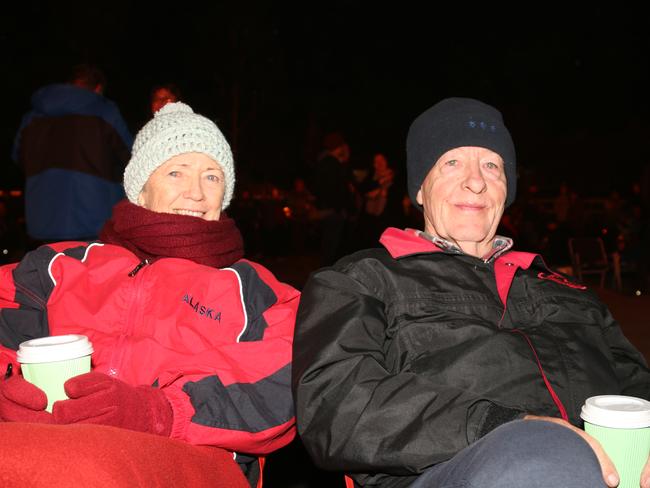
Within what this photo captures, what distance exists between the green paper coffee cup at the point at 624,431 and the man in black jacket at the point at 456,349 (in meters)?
0.03

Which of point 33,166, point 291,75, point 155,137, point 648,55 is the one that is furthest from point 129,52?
point 155,137

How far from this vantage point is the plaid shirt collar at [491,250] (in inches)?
94.4

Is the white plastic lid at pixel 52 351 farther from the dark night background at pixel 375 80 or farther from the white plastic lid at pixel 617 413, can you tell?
the dark night background at pixel 375 80

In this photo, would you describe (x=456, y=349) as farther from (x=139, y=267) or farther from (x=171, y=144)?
(x=171, y=144)

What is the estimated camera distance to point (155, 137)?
2592 millimetres

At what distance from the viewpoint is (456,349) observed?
2.08 meters

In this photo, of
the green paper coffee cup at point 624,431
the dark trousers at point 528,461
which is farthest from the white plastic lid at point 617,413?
the dark trousers at point 528,461

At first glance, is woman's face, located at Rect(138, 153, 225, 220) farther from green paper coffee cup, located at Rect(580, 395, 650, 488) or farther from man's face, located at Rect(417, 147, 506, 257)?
green paper coffee cup, located at Rect(580, 395, 650, 488)

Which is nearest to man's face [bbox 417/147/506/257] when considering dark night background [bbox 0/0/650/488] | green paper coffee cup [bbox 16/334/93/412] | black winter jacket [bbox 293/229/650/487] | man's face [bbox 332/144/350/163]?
black winter jacket [bbox 293/229/650/487]

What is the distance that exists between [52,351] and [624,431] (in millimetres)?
1378

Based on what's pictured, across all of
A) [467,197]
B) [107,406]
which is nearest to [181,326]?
[107,406]

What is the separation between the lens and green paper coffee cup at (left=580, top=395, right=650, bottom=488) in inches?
61.6

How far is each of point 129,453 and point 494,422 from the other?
2.95 feet

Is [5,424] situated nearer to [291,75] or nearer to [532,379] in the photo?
[532,379]
